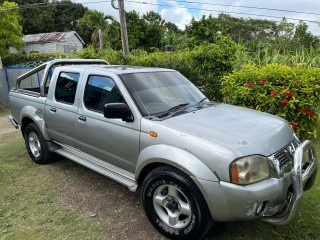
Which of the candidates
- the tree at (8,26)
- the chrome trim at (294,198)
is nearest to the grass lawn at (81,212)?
the chrome trim at (294,198)

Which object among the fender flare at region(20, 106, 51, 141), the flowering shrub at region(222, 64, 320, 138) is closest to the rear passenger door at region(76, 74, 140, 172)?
the fender flare at region(20, 106, 51, 141)

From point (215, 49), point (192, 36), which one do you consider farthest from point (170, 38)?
point (215, 49)

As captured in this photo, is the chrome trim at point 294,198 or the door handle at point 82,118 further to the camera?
the door handle at point 82,118

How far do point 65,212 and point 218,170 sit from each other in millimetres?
2204

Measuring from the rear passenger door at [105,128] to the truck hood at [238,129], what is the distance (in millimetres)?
522

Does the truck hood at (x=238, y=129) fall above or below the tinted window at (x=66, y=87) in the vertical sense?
below

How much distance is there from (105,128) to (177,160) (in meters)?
1.22

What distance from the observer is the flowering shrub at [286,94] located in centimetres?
581

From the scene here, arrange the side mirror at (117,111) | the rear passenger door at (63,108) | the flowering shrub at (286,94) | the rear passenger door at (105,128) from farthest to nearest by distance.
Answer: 1. the flowering shrub at (286,94)
2. the rear passenger door at (63,108)
3. the rear passenger door at (105,128)
4. the side mirror at (117,111)

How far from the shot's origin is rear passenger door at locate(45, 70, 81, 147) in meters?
4.30

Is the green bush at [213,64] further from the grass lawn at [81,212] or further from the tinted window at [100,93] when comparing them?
the tinted window at [100,93]

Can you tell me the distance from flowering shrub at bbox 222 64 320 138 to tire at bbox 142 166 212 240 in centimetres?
362

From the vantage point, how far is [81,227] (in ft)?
11.5

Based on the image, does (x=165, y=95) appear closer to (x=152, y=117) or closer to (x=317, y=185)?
(x=152, y=117)
